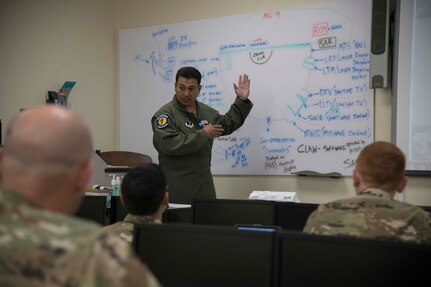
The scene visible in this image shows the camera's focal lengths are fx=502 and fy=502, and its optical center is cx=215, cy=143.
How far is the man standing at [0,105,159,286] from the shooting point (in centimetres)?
93

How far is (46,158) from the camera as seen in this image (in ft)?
3.27

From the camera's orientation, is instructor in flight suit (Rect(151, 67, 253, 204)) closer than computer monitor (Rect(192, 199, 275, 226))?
No

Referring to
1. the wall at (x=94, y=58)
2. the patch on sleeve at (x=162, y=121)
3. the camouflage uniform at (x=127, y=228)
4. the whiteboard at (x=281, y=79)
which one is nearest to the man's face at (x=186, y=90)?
the patch on sleeve at (x=162, y=121)

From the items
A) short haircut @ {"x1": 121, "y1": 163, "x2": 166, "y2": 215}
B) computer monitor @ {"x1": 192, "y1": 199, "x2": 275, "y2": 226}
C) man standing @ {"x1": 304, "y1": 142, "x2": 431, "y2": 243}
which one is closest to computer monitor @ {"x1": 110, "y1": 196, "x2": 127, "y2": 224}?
computer monitor @ {"x1": 192, "y1": 199, "x2": 275, "y2": 226}

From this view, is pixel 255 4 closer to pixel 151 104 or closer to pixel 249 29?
pixel 249 29

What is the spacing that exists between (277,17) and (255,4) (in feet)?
0.88

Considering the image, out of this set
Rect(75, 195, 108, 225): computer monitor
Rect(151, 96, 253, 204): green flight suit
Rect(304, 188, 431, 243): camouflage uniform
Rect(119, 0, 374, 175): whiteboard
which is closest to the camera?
Rect(304, 188, 431, 243): camouflage uniform

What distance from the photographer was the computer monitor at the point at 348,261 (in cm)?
126

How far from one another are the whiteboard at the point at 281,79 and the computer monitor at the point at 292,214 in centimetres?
182

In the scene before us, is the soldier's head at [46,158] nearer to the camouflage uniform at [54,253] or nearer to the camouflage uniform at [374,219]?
the camouflage uniform at [54,253]

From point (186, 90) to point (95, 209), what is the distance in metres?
1.36

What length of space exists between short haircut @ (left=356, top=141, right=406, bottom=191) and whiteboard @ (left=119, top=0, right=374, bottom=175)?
2.13 metres

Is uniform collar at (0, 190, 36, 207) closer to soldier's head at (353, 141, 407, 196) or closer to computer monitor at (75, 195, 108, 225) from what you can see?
soldier's head at (353, 141, 407, 196)

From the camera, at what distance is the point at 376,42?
12.2 feet
